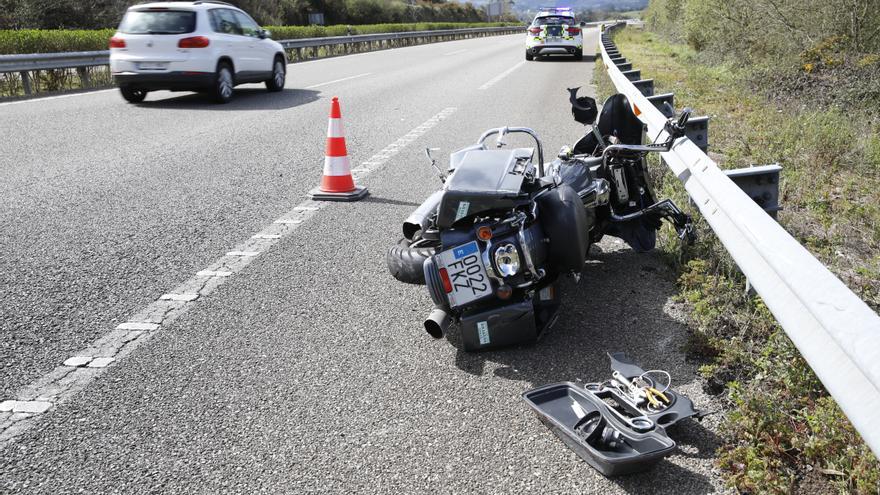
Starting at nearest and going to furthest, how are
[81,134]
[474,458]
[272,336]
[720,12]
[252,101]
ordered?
1. [474,458]
2. [272,336]
3. [81,134]
4. [252,101]
5. [720,12]

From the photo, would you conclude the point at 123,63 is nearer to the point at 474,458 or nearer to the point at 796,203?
the point at 796,203

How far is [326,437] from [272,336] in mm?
1065

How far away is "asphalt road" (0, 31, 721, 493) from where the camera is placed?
113 inches

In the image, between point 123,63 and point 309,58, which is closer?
point 123,63

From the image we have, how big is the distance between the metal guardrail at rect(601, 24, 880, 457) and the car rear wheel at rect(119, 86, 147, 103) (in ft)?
39.3

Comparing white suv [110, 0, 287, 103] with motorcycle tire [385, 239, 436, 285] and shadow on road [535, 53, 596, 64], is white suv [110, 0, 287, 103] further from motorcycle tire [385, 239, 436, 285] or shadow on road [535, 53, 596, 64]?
shadow on road [535, 53, 596, 64]

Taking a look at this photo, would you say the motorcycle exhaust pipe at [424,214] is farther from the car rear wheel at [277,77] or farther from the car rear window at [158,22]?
the car rear wheel at [277,77]

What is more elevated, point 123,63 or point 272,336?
point 123,63

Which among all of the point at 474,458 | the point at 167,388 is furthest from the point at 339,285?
the point at 474,458

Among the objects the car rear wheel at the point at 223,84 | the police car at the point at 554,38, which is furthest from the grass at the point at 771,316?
the police car at the point at 554,38

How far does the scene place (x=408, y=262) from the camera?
179 inches

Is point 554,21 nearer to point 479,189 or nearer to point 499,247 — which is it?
point 479,189

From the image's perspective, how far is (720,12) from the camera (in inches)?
816

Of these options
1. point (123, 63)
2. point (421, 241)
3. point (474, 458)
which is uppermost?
point (123, 63)
